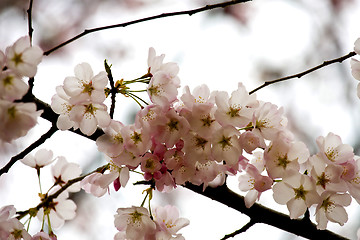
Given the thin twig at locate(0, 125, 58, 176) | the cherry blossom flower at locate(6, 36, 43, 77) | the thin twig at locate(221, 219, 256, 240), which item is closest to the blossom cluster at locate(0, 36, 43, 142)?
the cherry blossom flower at locate(6, 36, 43, 77)

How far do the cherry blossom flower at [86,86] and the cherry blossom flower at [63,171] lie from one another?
43 centimetres

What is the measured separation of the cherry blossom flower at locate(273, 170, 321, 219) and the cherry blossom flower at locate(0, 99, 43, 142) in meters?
0.64

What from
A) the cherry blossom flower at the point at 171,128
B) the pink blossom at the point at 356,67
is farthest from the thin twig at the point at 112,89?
the pink blossom at the point at 356,67

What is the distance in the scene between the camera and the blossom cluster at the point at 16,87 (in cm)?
101

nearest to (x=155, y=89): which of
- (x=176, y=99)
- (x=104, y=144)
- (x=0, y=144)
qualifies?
(x=176, y=99)

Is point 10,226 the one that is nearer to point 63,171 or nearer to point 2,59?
point 63,171

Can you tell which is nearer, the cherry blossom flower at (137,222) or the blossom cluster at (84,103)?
the blossom cluster at (84,103)

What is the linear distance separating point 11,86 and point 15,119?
0.07 metres

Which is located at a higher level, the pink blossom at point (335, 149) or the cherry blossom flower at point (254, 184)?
the pink blossom at point (335, 149)

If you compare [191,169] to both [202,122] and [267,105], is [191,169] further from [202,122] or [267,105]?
[267,105]

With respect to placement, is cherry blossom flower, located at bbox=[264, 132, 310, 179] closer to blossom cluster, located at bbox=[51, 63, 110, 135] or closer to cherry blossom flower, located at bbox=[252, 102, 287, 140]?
cherry blossom flower, located at bbox=[252, 102, 287, 140]

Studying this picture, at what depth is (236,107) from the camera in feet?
4.03

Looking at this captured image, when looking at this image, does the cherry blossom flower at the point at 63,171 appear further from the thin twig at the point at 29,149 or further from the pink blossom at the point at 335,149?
the pink blossom at the point at 335,149

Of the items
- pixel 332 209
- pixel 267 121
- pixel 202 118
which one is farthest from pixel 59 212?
pixel 332 209
